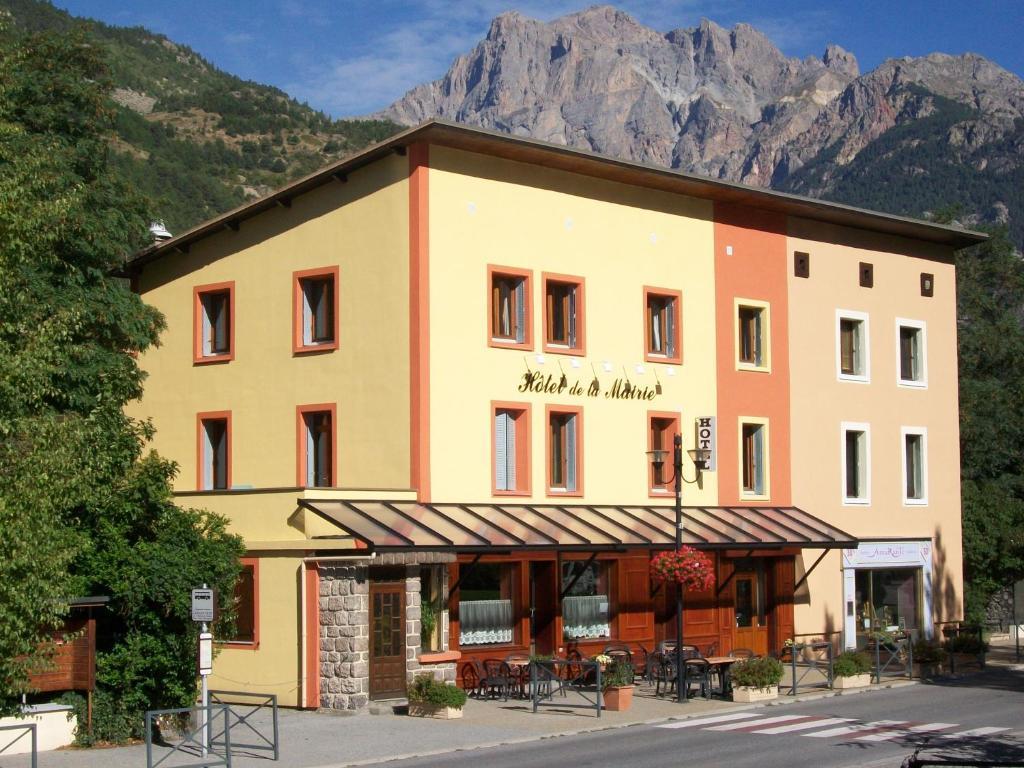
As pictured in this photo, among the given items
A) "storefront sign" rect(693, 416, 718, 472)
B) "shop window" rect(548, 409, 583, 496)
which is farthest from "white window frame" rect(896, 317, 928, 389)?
"shop window" rect(548, 409, 583, 496)

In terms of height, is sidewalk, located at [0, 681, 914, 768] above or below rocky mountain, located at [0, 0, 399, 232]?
below

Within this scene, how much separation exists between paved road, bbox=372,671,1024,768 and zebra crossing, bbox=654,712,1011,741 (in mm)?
16

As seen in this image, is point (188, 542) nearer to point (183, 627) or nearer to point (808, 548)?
point (183, 627)

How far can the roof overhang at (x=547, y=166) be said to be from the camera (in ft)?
102

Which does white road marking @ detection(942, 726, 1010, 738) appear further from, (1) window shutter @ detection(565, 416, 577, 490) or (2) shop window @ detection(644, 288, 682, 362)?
(2) shop window @ detection(644, 288, 682, 362)

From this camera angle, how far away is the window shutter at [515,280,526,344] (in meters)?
32.5

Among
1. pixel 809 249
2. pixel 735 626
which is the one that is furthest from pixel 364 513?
pixel 809 249

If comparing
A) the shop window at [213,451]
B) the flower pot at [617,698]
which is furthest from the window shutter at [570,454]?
the shop window at [213,451]

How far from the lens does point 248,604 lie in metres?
28.8

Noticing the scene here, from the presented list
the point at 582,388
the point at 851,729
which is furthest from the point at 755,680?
the point at 582,388

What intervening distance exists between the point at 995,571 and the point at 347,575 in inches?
1007

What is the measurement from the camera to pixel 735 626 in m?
36.3

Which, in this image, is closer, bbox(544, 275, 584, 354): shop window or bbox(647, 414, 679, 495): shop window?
bbox(544, 275, 584, 354): shop window

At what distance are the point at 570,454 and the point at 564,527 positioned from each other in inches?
100
